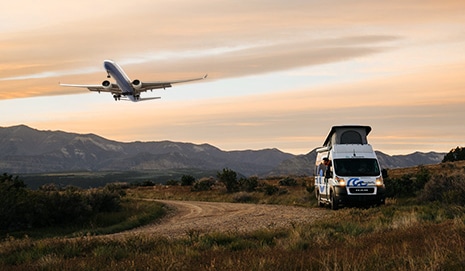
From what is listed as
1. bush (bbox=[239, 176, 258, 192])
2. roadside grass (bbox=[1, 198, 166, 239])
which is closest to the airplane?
bush (bbox=[239, 176, 258, 192])

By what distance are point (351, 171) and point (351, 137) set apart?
9.09 ft

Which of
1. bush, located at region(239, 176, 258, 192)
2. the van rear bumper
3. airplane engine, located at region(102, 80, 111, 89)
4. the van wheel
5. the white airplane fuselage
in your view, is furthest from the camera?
airplane engine, located at region(102, 80, 111, 89)

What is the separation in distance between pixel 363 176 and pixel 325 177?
240 centimetres

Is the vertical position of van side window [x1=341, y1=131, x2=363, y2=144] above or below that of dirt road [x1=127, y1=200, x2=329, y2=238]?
above

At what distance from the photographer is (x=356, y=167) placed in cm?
2666

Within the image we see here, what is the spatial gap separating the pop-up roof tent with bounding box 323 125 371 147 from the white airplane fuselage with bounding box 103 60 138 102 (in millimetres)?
25423

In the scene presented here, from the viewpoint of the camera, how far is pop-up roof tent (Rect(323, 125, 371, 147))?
93.4 ft

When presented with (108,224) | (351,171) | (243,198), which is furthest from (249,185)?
(108,224)

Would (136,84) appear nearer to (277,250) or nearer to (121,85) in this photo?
(121,85)

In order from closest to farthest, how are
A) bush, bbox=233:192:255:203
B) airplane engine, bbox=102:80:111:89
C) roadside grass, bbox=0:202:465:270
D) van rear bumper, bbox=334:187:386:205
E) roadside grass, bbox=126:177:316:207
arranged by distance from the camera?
roadside grass, bbox=0:202:465:270 < van rear bumper, bbox=334:187:386:205 < roadside grass, bbox=126:177:316:207 < bush, bbox=233:192:255:203 < airplane engine, bbox=102:80:111:89

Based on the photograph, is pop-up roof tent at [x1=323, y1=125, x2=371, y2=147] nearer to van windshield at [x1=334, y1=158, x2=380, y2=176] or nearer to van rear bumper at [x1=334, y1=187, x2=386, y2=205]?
van windshield at [x1=334, y1=158, x2=380, y2=176]

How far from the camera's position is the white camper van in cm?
2606

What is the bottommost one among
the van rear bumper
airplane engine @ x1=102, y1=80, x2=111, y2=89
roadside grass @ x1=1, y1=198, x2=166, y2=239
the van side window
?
roadside grass @ x1=1, y1=198, x2=166, y2=239

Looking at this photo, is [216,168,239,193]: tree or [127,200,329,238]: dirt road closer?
[127,200,329,238]: dirt road
